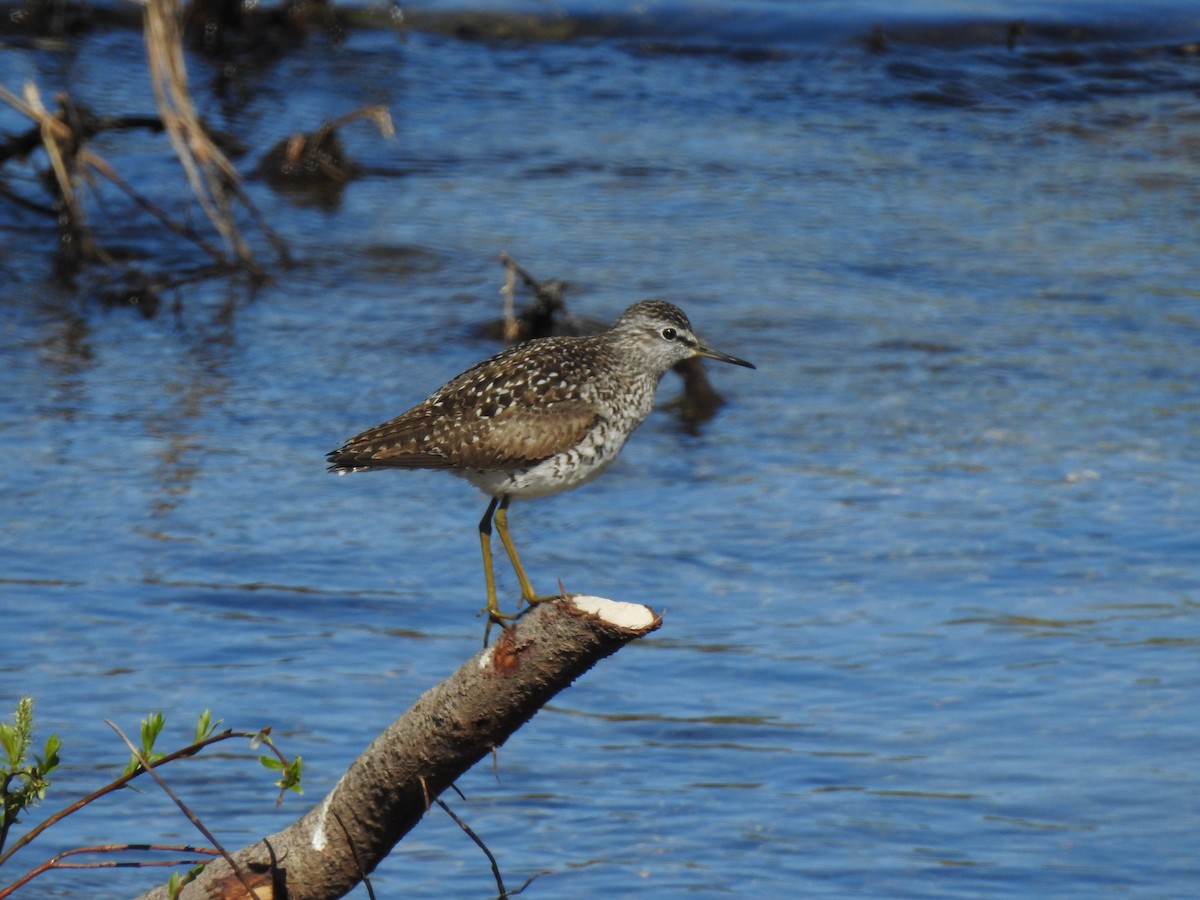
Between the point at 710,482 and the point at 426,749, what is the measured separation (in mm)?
5287

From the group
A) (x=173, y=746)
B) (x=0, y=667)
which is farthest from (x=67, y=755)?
(x=0, y=667)

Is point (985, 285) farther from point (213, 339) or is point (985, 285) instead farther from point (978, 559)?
point (213, 339)

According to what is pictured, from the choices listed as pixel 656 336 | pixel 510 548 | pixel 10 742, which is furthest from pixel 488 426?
pixel 10 742

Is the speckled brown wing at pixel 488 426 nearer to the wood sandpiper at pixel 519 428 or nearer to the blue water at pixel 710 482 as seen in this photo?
Result: the wood sandpiper at pixel 519 428

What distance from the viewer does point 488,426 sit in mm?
5508

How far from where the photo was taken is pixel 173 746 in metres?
6.70

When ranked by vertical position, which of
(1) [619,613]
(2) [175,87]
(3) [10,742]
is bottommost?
(3) [10,742]

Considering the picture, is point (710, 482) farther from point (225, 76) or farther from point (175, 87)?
point (225, 76)

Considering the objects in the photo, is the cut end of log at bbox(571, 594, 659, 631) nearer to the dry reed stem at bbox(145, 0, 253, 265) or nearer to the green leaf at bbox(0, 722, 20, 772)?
the green leaf at bbox(0, 722, 20, 772)

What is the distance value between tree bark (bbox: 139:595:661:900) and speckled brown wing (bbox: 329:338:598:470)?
1178 millimetres

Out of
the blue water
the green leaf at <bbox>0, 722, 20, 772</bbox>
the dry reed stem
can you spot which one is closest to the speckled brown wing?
the blue water

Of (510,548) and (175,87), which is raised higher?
(175,87)

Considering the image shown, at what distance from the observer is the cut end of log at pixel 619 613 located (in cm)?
409

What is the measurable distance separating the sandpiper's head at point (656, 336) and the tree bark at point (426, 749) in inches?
82.9
